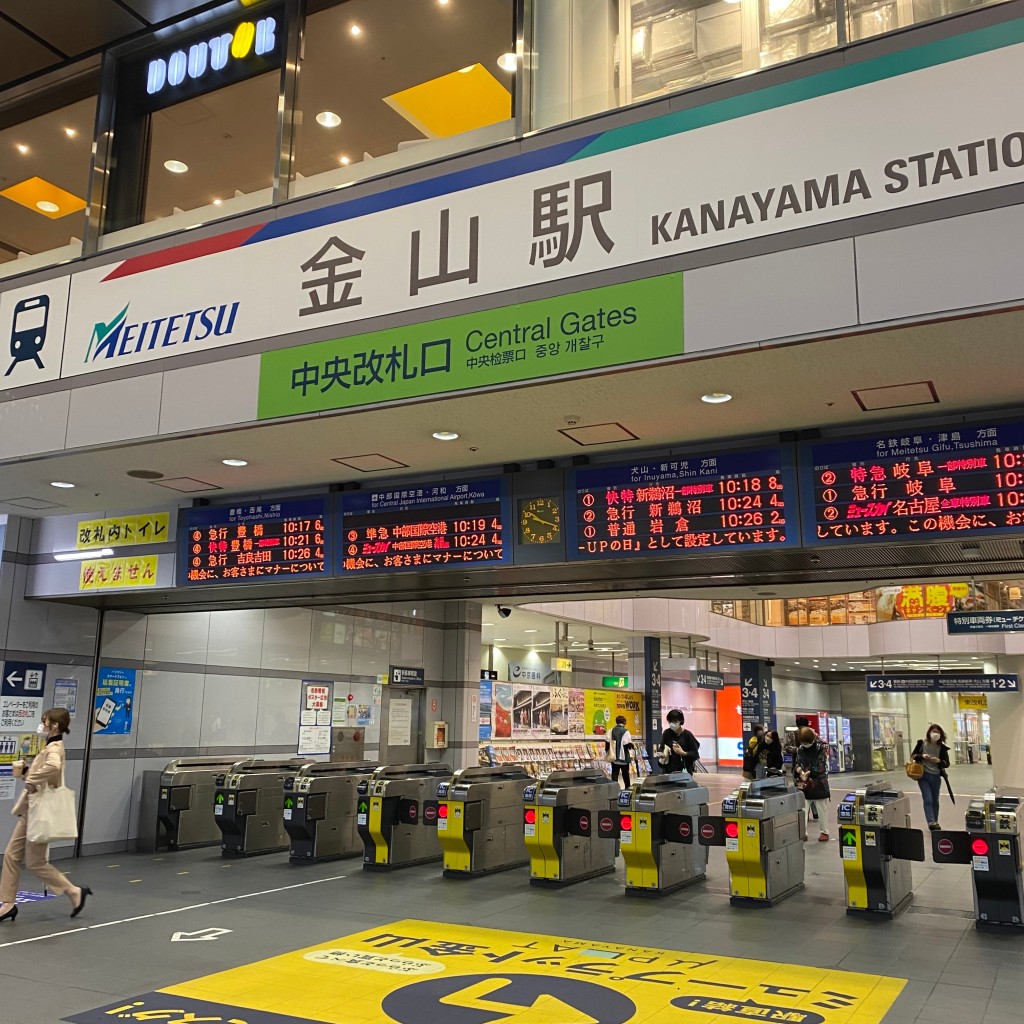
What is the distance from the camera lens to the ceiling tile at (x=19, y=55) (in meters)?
8.71

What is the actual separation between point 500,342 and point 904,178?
2288 mm

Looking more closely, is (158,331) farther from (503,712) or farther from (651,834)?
(503,712)

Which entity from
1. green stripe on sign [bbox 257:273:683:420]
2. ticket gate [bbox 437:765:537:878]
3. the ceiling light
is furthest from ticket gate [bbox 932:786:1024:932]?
the ceiling light

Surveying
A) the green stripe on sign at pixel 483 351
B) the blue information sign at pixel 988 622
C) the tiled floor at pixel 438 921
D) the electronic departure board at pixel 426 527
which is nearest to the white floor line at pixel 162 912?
the tiled floor at pixel 438 921

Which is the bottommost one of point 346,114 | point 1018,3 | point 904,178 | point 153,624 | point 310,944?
point 310,944

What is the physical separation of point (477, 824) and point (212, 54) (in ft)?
24.4

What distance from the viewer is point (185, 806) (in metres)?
11.0

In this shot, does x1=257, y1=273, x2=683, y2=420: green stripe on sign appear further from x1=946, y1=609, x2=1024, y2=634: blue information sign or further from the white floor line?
x1=946, y1=609, x2=1024, y2=634: blue information sign

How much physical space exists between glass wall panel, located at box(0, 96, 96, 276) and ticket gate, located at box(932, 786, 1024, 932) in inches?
330

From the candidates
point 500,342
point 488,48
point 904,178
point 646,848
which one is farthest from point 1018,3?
point 646,848

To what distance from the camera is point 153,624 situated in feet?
37.6

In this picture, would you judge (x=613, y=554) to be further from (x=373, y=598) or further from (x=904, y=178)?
(x=373, y=598)

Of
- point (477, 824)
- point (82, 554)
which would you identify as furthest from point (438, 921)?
point (82, 554)

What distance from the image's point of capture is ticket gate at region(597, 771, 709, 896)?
832cm
